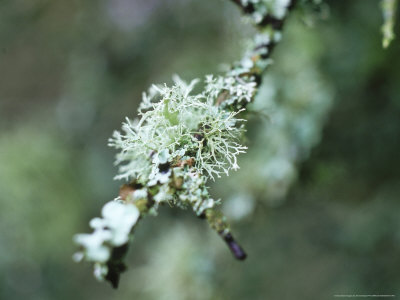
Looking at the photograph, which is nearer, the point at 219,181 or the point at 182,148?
the point at 182,148

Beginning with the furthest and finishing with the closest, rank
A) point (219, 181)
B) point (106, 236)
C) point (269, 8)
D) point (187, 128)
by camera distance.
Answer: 1. point (219, 181)
2. point (269, 8)
3. point (187, 128)
4. point (106, 236)

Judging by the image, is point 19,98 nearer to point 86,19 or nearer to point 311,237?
point 86,19

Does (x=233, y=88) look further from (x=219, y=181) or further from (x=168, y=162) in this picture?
Answer: (x=219, y=181)

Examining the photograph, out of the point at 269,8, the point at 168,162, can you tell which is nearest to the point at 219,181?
the point at 269,8

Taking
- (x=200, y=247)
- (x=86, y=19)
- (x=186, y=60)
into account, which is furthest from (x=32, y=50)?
(x=200, y=247)

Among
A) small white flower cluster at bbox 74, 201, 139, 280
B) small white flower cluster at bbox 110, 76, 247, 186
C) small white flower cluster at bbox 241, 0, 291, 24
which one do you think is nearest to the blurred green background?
small white flower cluster at bbox 241, 0, 291, 24

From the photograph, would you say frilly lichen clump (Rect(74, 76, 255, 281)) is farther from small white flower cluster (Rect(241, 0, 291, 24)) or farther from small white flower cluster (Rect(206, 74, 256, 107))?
small white flower cluster (Rect(241, 0, 291, 24))

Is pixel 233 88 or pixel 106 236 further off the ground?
pixel 233 88
